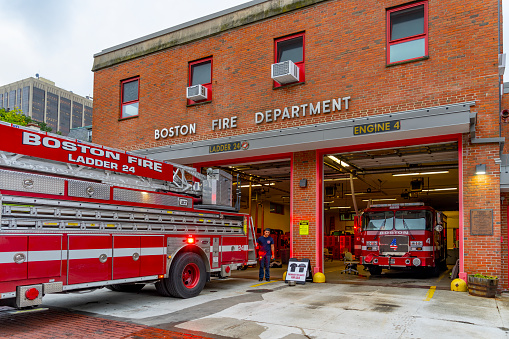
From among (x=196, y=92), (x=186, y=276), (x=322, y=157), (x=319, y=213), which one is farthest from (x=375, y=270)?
(x=196, y=92)

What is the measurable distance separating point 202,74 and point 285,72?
393 cm

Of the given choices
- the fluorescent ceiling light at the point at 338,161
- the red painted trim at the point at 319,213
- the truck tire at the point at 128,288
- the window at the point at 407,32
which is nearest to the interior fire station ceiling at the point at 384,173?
the fluorescent ceiling light at the point at 338,161

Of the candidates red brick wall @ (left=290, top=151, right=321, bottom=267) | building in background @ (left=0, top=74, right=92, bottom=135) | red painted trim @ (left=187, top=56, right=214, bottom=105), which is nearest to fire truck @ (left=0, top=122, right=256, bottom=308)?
red brick wall @ (left=290, top=151, right=321, bottom=267)

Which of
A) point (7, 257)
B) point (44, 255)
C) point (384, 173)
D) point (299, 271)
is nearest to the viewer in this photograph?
point (7, 257)

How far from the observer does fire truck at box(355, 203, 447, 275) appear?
Answer: 14297mm

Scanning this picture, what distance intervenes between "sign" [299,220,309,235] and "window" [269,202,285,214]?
18.8 m

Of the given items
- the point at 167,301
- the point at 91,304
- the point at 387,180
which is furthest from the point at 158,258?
the point at 387,180

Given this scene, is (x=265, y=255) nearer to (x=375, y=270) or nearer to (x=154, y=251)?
(x=154, y=251)

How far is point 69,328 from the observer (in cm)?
711

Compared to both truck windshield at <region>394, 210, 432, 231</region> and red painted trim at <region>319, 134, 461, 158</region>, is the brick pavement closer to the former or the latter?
red painted trim at <region>319, 134, 461, 158</region>

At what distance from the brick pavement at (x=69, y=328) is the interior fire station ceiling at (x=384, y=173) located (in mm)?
8889

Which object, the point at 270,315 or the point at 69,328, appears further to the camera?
the point at 270,315

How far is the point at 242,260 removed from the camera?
38.5 feet

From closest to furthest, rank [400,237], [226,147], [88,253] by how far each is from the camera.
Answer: [88,253]
[226,147]
[400,237]
